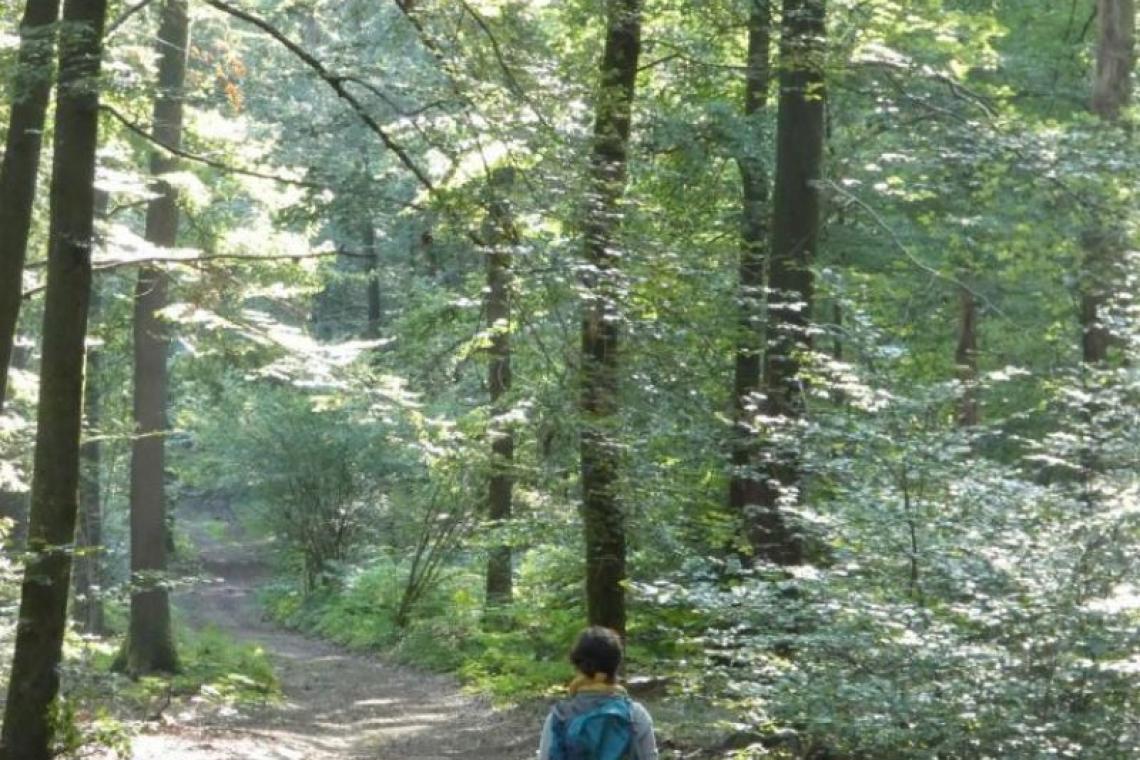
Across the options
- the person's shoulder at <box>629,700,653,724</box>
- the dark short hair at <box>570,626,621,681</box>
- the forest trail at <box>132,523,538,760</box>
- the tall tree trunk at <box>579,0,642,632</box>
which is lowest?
the forest trail at <box>132,523,538,760</box>

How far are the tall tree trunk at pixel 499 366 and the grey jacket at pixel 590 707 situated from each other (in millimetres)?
3627

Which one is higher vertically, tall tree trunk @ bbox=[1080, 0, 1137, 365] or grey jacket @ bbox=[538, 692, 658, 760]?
tall tree trunk @ bbox=[1080, 0, 1137, 365]

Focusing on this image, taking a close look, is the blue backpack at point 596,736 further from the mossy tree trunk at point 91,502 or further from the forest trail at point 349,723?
the mossy tree trunk at point 91,502

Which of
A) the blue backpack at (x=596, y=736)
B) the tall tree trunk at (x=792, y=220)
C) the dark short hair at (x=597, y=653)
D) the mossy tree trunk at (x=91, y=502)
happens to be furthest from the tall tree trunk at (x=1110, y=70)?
the mossy tree trunk at (x=91, y=502)

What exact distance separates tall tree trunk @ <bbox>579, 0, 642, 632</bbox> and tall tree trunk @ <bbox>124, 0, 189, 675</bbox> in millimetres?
7931

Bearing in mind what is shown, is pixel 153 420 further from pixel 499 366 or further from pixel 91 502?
pixel 91 502

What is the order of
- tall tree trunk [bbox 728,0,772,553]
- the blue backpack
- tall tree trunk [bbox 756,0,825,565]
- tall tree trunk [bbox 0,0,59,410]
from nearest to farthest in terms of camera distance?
1. the blue backpack
2. tall tree trunk [bbox 728,0,772,553]
3. tall tree trunk [bbox 756,0,825,565]
4. tall tree trunk [bbox 0,0,59,410]

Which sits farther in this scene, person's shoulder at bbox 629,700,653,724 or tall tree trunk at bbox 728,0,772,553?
tall tree trunk at bbox 728,0,772,553

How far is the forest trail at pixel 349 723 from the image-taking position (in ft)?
42.8

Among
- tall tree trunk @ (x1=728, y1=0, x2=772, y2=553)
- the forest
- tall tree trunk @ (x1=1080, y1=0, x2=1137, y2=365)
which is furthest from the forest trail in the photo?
tall tree trunk @ (x1=1080, y1=0, x2=1137, y2=365)

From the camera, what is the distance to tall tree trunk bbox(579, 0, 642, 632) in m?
9.02

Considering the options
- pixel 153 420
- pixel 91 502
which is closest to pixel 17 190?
pixel 153 420

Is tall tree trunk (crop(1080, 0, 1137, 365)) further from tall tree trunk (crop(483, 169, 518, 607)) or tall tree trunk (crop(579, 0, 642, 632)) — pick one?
tall tree trunk (crop(579, 0, 642, 632))

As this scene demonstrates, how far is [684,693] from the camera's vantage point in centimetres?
805
